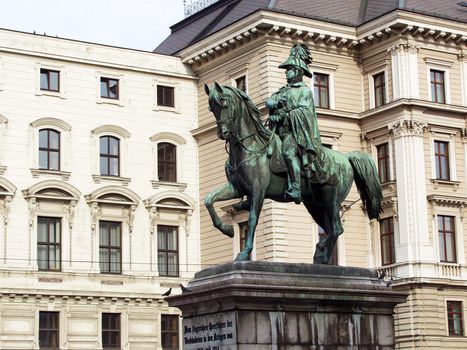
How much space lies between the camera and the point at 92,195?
53.8 m

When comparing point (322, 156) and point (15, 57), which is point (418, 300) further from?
point (322, 156)

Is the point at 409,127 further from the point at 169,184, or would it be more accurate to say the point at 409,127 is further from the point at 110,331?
the point at 110,331

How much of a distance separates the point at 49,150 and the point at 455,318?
1970 centimetres

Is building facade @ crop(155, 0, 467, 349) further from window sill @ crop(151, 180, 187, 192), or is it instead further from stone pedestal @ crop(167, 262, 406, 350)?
stone pedestal @ crop(167, 262, 406, 350)

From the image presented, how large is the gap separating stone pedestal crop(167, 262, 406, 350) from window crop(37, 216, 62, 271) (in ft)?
105

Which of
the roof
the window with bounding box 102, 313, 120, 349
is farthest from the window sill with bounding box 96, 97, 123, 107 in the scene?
the window with bounding box 102, 313, 120, 349

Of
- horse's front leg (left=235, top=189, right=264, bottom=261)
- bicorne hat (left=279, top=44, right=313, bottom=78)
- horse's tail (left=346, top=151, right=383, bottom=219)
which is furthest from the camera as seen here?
horse's tail (left=346, top=151, right=383, bottom=219)

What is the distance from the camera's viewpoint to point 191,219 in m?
56.5

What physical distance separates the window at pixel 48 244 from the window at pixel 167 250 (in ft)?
16.6

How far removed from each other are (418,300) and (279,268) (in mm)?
32225

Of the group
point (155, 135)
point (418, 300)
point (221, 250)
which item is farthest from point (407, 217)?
point (155, 135)

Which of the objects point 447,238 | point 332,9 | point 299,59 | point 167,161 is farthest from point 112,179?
point 299,59

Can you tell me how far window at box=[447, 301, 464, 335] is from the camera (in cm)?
5253

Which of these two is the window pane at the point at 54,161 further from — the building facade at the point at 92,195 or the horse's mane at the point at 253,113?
the horse's mane at the point at 253,113
